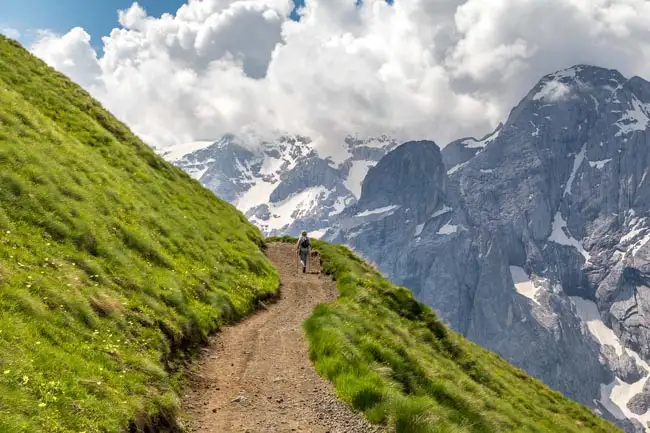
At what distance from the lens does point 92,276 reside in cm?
1844

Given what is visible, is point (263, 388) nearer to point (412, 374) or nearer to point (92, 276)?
point (412, 374)

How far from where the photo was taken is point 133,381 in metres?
13.9

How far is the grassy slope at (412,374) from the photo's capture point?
15.1m

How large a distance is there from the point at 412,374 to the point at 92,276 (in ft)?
42.7

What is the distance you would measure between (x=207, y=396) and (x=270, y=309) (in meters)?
13.4

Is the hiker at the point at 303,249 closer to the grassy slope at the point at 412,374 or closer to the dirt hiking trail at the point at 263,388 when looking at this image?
the grassy slope at the point at 412,374

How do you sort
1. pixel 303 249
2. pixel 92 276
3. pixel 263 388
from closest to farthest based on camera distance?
pixel 263 388, pixel 92 276, pixel 303 249

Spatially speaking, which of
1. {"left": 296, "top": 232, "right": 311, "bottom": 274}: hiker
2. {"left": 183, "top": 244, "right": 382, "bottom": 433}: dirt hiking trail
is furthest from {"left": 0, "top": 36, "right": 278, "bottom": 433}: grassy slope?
{"left": 296, "top": 232, "right": 311, "bottom": 274}: hiker

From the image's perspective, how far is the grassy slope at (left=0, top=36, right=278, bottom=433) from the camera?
38.3 feet

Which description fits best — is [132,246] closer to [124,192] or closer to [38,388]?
[124,192]

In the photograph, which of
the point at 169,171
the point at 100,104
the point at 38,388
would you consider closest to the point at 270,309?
the point at 38,388

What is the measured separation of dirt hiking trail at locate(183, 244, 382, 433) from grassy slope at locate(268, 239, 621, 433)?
0.62 m

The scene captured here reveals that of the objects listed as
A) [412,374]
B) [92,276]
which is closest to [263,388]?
[412,374]

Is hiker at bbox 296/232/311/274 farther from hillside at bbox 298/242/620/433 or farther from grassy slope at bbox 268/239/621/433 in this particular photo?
hillside at bbox 298/242/620/433
